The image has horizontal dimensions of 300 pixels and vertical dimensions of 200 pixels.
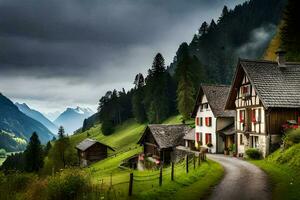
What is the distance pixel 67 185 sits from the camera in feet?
52.4

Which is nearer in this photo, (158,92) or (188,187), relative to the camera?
(188,187)

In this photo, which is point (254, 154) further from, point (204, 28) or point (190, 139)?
point (204, 28)

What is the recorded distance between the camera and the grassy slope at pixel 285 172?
18066 mm

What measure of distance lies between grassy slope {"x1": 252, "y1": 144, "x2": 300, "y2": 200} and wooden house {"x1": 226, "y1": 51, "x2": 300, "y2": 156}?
3.63 metres

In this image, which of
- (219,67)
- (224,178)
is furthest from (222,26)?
(224,178)

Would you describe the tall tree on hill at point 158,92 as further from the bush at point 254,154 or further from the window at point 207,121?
the bush at point 254,154

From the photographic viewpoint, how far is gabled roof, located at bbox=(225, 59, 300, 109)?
34562 millimetres

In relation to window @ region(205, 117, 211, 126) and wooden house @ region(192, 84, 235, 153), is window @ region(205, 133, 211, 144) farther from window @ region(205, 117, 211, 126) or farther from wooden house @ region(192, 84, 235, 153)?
window @ region(205, 117, 211, 126)

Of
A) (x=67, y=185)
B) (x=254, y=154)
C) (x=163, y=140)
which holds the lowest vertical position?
(x=67, y=185)

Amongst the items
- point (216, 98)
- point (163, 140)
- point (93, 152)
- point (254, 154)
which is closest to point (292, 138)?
point (254, 154)

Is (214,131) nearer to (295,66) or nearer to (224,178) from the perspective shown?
(295,66)

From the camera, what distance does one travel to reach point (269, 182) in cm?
2150

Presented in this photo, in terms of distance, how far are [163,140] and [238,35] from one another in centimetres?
13928

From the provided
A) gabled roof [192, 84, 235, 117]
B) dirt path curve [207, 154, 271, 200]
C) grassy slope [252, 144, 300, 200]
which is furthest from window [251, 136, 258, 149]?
gabled roof [192, 84, 235, 117]
